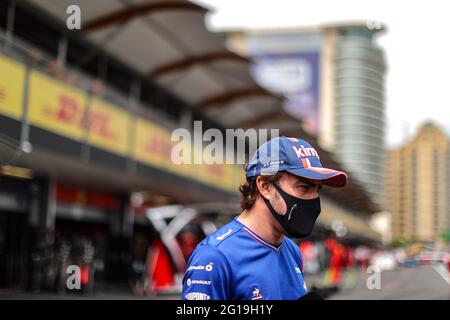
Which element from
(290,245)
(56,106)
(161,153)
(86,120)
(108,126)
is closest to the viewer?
(290,245)

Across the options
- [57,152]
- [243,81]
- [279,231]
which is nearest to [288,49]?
[243,81]

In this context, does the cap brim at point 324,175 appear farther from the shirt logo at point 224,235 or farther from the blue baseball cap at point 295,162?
the shirt logo at point 224,235

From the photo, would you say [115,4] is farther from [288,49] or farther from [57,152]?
[288,49]

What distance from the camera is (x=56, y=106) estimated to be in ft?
38.8

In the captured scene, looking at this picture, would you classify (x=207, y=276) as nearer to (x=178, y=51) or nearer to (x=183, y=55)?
(x=178, y=51)

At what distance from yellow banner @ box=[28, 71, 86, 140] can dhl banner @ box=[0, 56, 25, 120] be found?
1.29 ft

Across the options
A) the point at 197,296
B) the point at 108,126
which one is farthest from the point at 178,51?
the point at 197,296

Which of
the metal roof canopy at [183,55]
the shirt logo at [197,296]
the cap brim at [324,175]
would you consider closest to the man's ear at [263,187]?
the cap brim at [324,175]

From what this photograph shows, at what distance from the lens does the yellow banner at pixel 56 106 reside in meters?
11.1

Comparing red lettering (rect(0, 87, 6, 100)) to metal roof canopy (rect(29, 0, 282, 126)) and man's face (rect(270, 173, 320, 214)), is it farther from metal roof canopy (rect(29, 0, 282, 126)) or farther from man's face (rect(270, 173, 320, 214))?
man's face (rect(270, 173, 320, 214))

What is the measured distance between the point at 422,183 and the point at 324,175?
5.51 meters

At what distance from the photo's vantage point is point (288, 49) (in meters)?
107

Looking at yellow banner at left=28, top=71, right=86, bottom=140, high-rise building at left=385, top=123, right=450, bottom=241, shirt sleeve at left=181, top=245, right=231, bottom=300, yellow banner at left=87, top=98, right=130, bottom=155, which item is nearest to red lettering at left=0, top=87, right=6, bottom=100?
yellow banner at left=28, top=71, right=86, bottom=140
